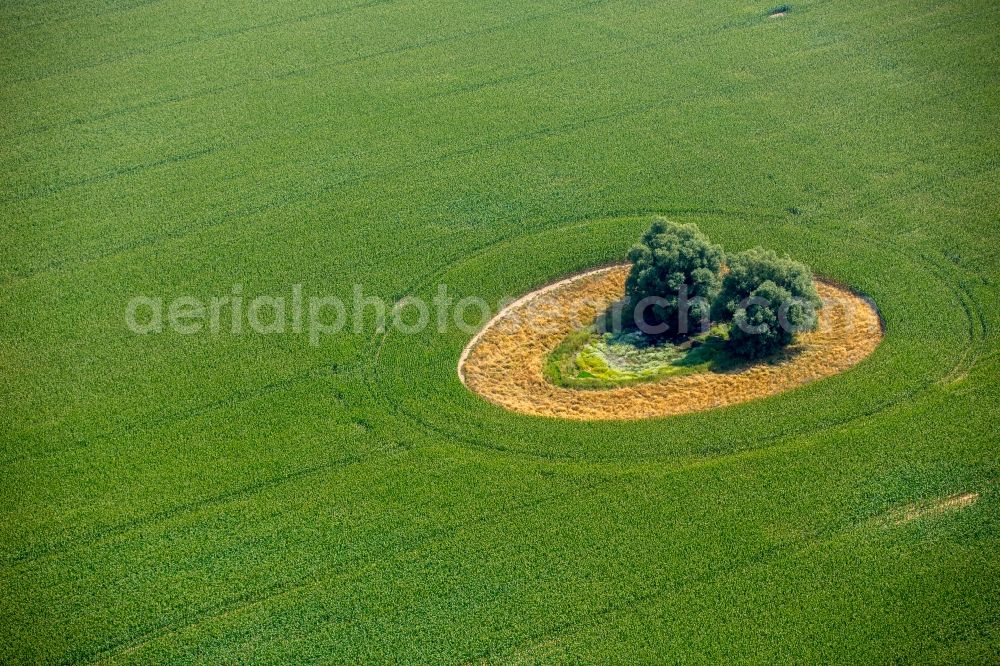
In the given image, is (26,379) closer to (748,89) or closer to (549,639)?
(549,639)

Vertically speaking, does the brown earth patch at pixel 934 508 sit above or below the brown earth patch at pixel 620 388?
below

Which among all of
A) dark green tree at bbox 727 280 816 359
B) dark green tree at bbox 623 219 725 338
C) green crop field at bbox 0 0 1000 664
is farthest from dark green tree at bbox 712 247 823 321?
green crop field at bbox 0 0 1000 664

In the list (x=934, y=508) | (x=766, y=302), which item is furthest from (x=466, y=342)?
(x=934, y=508)

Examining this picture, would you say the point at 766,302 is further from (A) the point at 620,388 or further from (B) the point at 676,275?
(A) the point at 620,388

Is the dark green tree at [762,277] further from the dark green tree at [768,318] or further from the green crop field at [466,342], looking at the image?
the green crop field at [466,342]

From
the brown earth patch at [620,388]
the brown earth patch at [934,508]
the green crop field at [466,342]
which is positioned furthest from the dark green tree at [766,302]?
the brown earth patch at [934,508]
